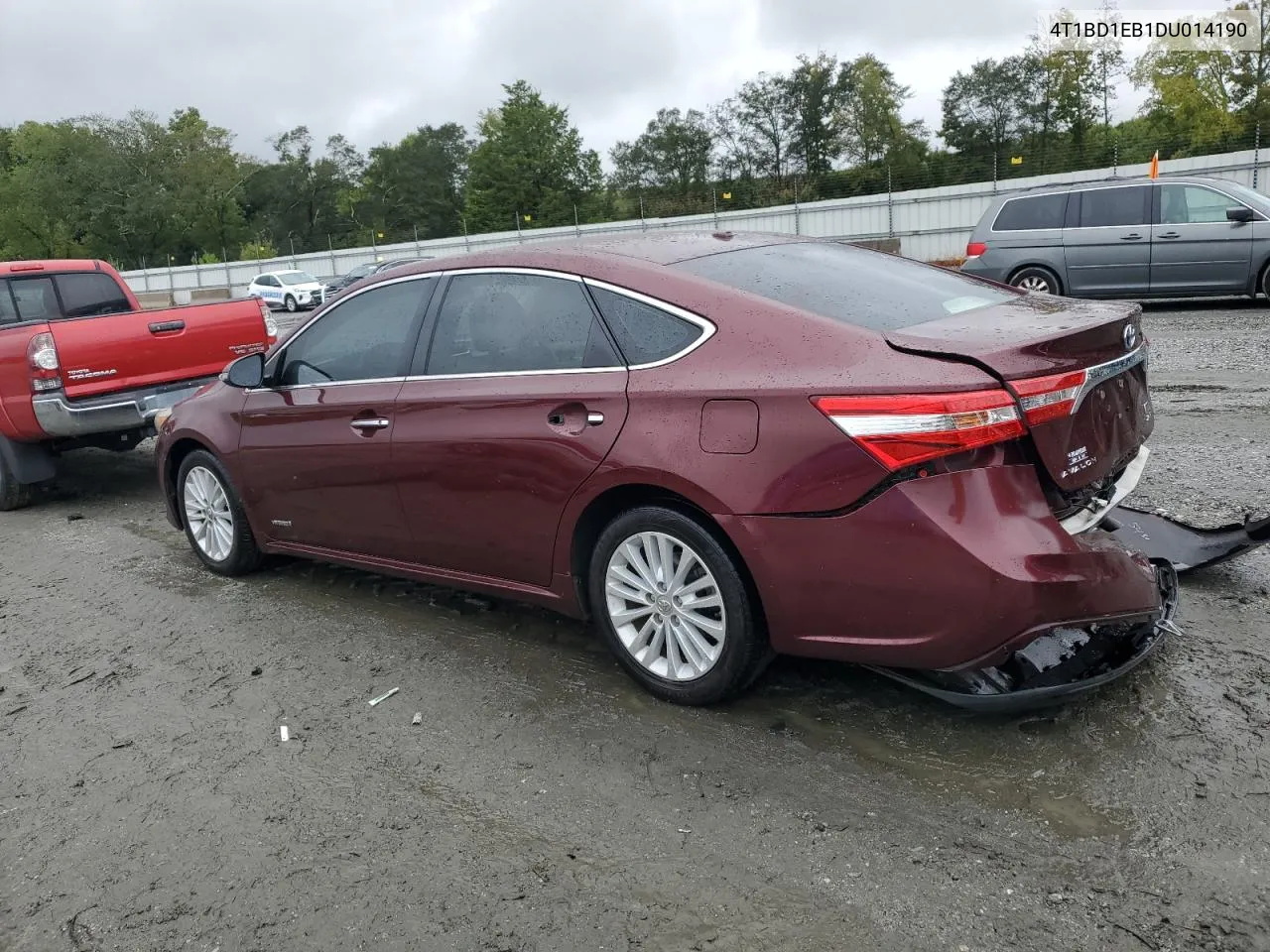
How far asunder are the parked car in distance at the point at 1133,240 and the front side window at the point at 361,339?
1079 centimetres

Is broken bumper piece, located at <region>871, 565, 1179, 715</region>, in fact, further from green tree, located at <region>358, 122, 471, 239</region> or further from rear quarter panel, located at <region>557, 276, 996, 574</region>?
green tree, located at <region>358, 122, 471, 239</region>

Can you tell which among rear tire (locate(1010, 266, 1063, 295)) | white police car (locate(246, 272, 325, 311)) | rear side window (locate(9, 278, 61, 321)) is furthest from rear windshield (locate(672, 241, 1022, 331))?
white police car (locate(246, 272, 325, 311))

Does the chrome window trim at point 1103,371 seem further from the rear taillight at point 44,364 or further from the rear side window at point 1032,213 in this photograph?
the rear side window at point 1032,213

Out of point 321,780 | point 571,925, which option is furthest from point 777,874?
point 321,780

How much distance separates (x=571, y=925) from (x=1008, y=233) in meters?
12.9

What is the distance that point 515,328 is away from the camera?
4066mm

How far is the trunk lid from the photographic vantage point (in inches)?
121

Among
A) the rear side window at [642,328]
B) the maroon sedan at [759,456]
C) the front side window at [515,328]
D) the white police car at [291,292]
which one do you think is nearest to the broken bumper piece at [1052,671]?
the maroon sedan at [759,456]

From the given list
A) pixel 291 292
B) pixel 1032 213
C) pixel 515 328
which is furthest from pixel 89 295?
pixel 291 292

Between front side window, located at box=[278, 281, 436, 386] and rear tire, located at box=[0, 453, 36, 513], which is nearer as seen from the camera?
front side window, located at box=[278, 281, 436, 386]

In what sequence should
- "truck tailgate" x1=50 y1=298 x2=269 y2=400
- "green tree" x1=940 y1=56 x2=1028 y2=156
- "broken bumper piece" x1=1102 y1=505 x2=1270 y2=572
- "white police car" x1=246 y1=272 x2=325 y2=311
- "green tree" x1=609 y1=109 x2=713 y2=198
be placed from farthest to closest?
"green tree" x1=609 y1=109 x2=713 y2=198, "green tree" x1=940 y1=56 x2=1028 y2=156, "white police car" x1=246 y1=272 x2=325 y2=311, "truck tailgate" x1=50 y1=298 x2=269 y2=400, "broken bumper piece" x1=1102 y1=505 x2=1270 y2=572

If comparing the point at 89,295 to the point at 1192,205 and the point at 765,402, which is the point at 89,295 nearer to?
the point at 765,402

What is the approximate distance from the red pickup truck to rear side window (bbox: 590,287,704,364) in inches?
196

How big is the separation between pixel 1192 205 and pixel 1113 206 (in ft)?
2.90
